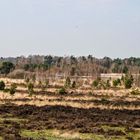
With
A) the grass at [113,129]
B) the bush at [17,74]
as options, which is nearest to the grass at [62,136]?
the grass at [113,129]

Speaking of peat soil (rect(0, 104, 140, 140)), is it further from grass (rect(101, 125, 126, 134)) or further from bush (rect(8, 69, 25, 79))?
bush (rect(8, 69, 25, 79))

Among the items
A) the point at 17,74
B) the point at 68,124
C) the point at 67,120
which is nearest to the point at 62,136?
the point at 68,124

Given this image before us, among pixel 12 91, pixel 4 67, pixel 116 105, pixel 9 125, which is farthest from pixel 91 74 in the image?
pixel 9 125

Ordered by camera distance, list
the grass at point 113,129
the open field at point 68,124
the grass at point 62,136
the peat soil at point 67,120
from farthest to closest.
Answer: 1. the grass at point 113,129
2. the peat soil at point 67,120
3. the open field at point 68,124
4. the grass at point 62,136

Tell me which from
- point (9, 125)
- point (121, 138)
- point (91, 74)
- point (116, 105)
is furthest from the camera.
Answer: point (91, 74)

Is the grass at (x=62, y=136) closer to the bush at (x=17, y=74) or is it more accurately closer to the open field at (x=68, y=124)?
the open field at (x=68, y=124)

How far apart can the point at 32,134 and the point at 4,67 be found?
380ft

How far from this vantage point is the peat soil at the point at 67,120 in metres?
27.0

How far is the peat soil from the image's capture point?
1062 inches

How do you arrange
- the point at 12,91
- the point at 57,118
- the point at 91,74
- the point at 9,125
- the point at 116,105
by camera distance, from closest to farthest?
the point at 9,125
the point at 57,118
the point at 116,105
the point at 12,91
the point at 91,74

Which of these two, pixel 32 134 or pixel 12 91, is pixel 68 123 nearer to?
pixel 32 134

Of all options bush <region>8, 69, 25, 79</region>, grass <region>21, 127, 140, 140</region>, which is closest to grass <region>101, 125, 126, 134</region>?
grass <region>21, 127, 140, 140</region>

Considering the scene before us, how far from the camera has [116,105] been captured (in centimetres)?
4603

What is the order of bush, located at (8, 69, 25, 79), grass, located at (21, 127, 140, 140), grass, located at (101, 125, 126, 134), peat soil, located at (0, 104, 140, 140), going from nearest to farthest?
1. grass, located at (21, 127, 140, 140)
2. peat soil, located at (0, 104, 140, 140)
3. grass, located at (101, 125, 126, 134)
4. bush, located at (8, 69, 25, 79)
